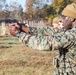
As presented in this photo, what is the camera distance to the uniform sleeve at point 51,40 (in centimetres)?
333

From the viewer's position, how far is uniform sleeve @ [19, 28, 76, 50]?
3.33 metres

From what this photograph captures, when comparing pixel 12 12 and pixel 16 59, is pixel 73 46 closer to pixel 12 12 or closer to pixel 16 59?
pixel 16 59

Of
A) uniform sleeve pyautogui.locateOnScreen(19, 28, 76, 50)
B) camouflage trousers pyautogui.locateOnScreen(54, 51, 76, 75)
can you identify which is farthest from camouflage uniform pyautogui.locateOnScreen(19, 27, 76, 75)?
camouflage trousers pyautogui.locateOnScreen(54, 51, 76, 75)

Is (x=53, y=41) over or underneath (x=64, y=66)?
over

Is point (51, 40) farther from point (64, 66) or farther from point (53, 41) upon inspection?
point (64, 66)

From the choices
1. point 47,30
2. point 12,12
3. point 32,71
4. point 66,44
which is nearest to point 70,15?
point 66,44

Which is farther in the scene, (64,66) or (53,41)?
(64,66)

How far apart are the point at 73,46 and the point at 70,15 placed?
33cm

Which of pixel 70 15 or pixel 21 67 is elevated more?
pixel 70 15

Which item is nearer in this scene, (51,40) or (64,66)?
(51,40)

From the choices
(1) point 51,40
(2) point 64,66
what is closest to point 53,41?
(1) point 51,40

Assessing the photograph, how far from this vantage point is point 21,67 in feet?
36.0

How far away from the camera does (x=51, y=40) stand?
3.33 metres

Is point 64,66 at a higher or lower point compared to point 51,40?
lower
